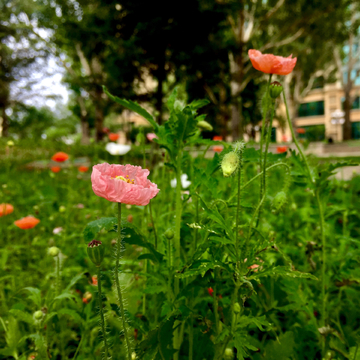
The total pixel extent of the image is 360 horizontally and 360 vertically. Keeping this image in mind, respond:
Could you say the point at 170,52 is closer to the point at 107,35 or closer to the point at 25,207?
the point at 107,35

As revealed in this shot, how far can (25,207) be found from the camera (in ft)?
9.61

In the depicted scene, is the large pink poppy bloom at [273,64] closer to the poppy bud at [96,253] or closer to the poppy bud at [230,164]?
the poppy bud at [230,164]

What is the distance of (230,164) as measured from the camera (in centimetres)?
70

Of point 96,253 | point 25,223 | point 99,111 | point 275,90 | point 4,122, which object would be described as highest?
point 4,122

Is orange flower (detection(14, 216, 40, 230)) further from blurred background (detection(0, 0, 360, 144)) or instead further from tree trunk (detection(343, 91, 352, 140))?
tree trunk (detection(343, 91, 352, 140))

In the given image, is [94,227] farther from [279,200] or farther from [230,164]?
[279,200]

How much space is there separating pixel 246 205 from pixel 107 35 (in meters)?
9.12

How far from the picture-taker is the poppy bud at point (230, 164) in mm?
694

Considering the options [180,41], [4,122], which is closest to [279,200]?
[180,41]

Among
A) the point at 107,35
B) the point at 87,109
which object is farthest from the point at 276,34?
the point at 87,109

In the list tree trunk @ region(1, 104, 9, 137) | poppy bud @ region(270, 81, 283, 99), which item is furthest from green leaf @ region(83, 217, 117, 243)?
tree trunk @ region(1, 104, 9, 137)

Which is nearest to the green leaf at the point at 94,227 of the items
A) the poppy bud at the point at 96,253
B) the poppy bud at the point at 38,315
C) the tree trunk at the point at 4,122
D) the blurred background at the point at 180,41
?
the poppy bud at the point at 96,253

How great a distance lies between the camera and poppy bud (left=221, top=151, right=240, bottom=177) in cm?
69

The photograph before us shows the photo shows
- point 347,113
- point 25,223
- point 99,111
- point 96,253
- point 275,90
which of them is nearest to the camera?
point 96,253
